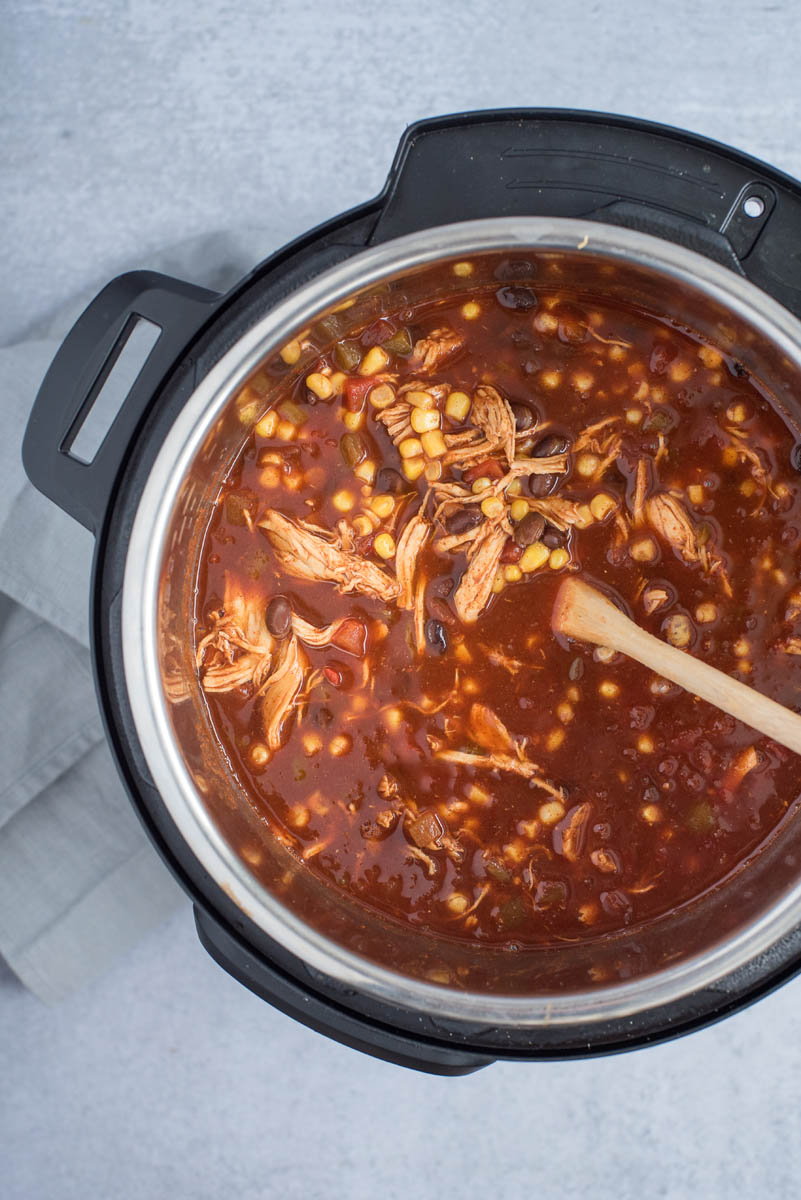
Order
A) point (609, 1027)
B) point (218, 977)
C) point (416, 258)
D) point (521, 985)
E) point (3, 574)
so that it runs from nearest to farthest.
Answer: point (416, 258) → point (609, 1027) → point (521, 985) → point (3, 574) → point (218, 977)

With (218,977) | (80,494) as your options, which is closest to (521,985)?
(218,977)

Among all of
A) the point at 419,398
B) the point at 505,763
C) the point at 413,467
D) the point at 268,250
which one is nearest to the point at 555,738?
the point at 505,763

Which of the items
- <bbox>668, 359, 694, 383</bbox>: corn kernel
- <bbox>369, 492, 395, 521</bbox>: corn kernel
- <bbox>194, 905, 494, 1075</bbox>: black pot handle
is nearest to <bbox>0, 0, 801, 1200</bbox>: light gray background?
<bbox>194, 905, 494, 1075</bbox>: black pot handle

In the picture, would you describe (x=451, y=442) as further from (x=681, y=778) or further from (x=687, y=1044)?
(x=687, y=1044)

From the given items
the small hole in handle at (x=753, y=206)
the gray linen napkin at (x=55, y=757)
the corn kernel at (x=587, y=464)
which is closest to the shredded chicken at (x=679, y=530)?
the corn kernel at (x=587, y=464)

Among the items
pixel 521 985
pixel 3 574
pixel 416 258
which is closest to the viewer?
pixel 416 258

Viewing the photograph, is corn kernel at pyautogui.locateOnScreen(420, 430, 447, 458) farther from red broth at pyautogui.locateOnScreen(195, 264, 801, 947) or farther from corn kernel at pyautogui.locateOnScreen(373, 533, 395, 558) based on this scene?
corn kernel at pyautogui.locateOnScreen(373, 533, 395, 558)
